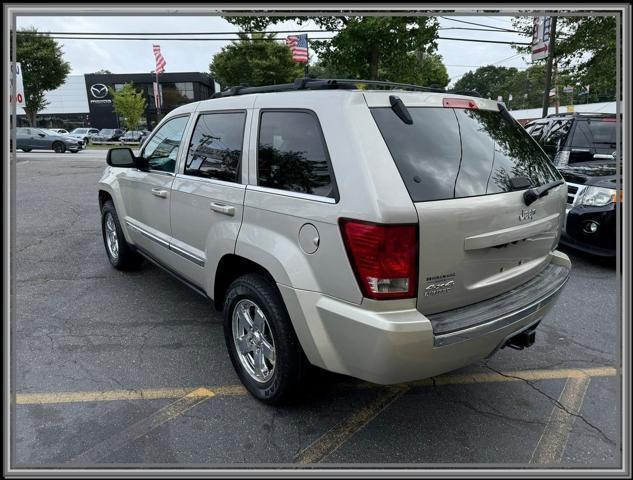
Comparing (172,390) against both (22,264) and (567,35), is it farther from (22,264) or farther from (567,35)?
(567,35)

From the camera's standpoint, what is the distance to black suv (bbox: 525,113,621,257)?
5.34 metres

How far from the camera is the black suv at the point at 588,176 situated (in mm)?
5344

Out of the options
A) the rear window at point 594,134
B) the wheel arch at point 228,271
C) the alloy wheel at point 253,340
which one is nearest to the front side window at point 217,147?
the wheel arch at point 228,271

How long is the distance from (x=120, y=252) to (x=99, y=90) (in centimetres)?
6099

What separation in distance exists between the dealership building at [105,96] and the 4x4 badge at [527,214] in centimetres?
5391

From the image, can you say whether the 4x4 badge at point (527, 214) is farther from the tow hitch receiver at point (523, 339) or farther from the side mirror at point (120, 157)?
the side mirror at point (120, 157)

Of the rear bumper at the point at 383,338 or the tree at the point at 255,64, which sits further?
the tree at the point at 255,64

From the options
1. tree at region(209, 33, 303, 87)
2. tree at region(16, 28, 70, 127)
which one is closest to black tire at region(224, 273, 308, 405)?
tree at region(209, 33, 303, 87)

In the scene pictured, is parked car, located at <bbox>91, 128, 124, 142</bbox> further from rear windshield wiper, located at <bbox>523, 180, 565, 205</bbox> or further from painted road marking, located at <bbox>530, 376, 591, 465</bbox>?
painted road marking, located at <bbox>530, 376, 591, 465</bbox>

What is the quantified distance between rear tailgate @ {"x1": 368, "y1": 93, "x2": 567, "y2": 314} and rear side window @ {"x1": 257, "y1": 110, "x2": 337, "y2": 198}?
0.35 m

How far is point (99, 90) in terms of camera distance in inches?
2251

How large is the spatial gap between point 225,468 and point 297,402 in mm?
612

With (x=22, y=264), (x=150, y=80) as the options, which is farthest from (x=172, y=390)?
(x=150, y=80)

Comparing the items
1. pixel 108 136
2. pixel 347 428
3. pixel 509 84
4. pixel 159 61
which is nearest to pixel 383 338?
pixel 347 428
